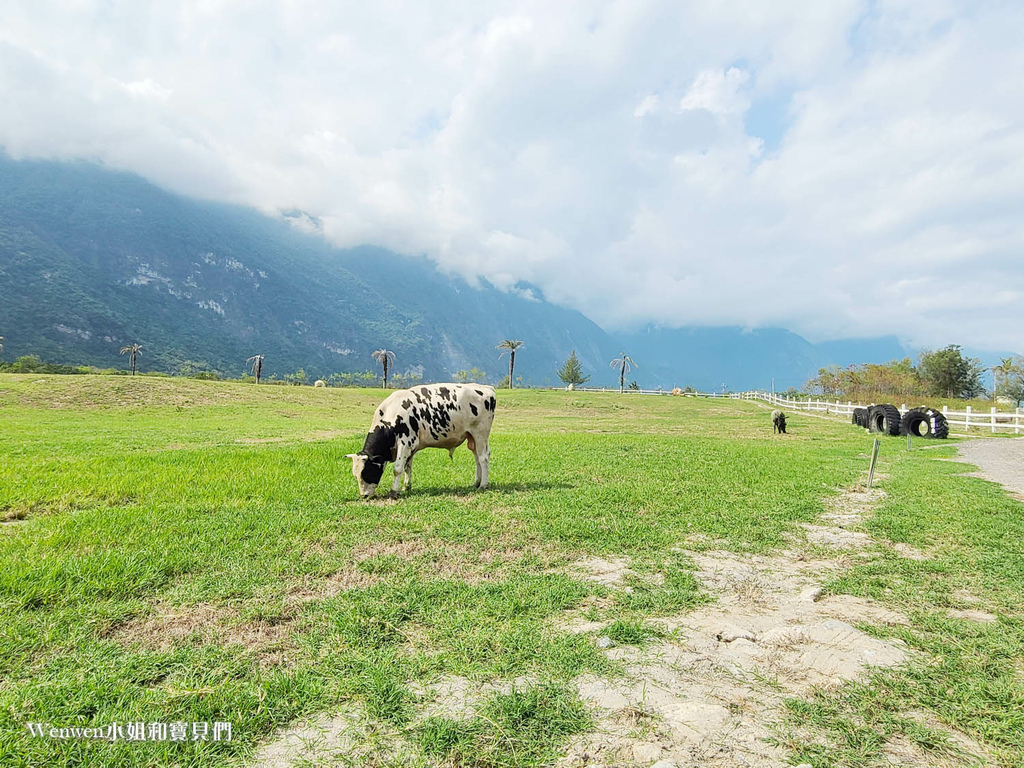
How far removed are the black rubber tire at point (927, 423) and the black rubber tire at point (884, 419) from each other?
433mm

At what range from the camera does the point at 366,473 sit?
9.80m

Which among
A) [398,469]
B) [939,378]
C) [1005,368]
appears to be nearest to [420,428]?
[398,469]

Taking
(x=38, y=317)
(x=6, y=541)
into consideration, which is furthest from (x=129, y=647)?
(x=38, y=317)

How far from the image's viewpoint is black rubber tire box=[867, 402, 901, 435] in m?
30.1

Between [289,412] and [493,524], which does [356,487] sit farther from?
[289,412]

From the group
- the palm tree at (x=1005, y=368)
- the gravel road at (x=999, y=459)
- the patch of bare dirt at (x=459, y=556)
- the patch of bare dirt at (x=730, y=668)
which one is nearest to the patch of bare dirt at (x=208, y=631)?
the patch of bare dirt at (x=459, y=556)

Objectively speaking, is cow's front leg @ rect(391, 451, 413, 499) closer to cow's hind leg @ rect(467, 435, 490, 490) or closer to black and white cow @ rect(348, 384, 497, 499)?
black and white cow @ rect(348, 384, 497, 499)

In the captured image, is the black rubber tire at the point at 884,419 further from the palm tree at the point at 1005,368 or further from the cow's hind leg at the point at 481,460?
the palm tree at the point at 1005,368

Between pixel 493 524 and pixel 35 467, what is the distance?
37.9 feet

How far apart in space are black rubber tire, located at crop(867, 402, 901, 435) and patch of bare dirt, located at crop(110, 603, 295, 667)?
3564 cm

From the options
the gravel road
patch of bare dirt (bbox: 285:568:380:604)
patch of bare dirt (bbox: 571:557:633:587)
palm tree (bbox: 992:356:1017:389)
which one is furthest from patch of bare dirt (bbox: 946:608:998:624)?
palm tree (bbox: 992:356:1017:389)

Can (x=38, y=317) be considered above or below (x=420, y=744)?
above

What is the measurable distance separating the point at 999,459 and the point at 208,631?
2567 cm

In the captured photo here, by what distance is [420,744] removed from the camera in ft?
9.98
